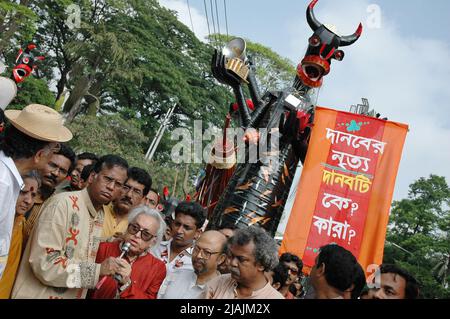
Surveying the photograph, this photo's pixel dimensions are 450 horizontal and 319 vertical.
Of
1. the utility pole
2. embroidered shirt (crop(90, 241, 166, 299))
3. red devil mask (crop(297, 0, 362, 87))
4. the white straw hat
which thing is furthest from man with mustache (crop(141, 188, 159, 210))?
the utility pole

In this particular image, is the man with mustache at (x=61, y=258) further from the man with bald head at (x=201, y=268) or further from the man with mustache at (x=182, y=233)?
the man with mustache at (x=182, y=233)

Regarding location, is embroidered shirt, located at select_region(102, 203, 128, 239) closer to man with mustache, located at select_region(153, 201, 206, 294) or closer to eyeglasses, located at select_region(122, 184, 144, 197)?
eyeglasses, located at select_region(122, 184, 144, 197)

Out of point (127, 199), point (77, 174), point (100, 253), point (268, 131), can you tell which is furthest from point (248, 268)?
point (268, 131)

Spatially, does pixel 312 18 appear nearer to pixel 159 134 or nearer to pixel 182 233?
pixel 182 233

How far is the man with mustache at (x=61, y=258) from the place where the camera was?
2.80m

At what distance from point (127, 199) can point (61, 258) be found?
4.86 ft

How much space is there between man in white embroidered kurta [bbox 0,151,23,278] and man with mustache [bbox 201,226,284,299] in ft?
3.56

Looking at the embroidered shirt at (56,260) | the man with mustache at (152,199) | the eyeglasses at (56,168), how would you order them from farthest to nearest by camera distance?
the man with mustache at (152,199)
the eyeglasses at (56,168)
the embroidered shirt at (56,260)

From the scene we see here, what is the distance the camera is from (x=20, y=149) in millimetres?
2646

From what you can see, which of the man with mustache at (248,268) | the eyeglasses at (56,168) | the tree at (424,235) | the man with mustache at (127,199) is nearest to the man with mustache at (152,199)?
the man with mustache at (127,199)

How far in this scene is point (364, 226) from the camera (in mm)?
6332

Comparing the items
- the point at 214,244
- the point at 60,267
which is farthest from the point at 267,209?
Result: the point at 60,267

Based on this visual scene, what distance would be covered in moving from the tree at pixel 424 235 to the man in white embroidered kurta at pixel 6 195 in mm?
22227

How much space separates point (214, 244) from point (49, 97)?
52.6 feet
